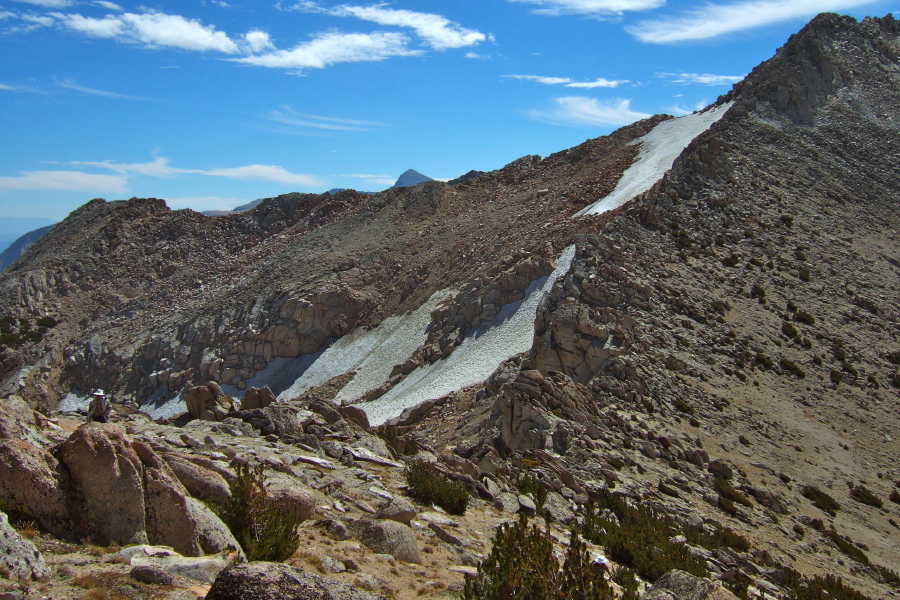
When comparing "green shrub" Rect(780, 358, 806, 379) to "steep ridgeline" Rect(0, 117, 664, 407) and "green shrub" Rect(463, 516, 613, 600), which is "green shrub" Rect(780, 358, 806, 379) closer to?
"steep ridgeline" Rect(0, 117, 664, 407)

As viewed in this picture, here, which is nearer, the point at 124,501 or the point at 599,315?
the point at 124,501

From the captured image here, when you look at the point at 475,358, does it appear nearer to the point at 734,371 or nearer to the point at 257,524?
the point at 734,371

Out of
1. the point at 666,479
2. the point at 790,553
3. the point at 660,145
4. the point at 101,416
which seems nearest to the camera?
the point at 101,416

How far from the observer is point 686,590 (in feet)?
22.4

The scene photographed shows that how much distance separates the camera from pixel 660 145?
4841cm

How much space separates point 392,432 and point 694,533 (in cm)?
730

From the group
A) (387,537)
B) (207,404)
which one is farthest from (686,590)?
(207,404)

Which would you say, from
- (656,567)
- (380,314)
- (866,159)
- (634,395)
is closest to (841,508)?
(634,395)

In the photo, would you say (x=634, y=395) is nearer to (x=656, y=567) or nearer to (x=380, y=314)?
(x=656, y=567)

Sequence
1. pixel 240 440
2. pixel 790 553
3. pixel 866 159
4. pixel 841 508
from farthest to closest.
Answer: pixel 866 159
pixel 841 508
pixel 790 553
pixel 240 440

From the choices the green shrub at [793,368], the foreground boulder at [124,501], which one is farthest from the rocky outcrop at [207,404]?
the green shrub at [793,368]

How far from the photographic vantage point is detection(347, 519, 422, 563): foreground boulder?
901 centimetres

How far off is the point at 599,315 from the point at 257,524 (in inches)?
657

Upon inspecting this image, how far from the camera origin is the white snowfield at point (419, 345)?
90.1 ft
